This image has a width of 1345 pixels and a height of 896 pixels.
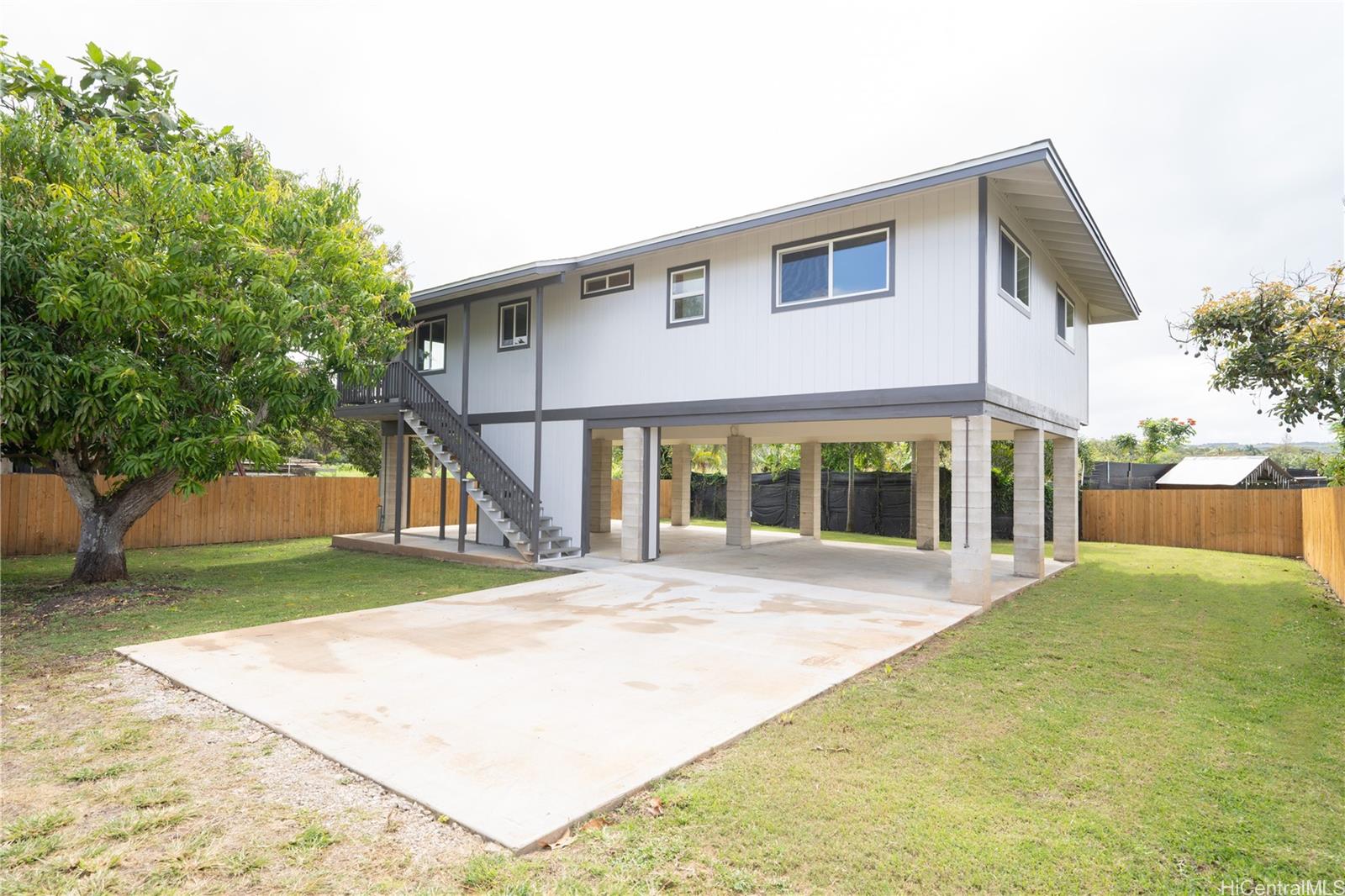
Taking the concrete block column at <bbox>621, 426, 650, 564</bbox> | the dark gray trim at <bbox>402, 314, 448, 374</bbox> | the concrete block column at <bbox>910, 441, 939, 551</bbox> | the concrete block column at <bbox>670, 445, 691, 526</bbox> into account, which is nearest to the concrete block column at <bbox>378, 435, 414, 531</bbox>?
the dark gray trim at <bbox>402, 314, 448, 374</bbox>

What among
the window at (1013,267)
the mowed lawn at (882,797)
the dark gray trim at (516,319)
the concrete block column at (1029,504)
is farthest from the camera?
the dark gray trim at (516,319)

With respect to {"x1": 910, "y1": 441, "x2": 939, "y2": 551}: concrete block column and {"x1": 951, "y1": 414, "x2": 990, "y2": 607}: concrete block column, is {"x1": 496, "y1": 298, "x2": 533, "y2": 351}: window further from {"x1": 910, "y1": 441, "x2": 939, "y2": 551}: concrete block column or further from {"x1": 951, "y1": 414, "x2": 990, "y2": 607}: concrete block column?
{"x1": 910, "y1": 441, "x2": 939, "y2": 551}: concrete block column

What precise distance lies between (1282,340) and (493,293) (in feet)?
43.6

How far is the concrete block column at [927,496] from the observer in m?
14.7

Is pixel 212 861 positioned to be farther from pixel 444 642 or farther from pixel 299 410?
pixel 299 410

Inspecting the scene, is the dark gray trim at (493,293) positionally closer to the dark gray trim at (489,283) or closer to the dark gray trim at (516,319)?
the dark gray trim at (489,283)

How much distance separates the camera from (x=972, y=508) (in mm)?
8289

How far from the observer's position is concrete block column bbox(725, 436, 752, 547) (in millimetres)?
15102

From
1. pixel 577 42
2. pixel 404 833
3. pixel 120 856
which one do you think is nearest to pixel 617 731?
pixel 404 833

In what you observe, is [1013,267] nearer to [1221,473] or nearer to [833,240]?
[833,240]

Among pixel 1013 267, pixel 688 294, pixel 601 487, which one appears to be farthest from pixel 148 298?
pixel 601 487

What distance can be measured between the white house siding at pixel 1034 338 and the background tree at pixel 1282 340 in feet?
6.77

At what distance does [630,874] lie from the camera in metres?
2.61

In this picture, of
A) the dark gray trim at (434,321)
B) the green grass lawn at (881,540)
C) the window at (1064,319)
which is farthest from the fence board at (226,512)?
the window at (1064,319)
